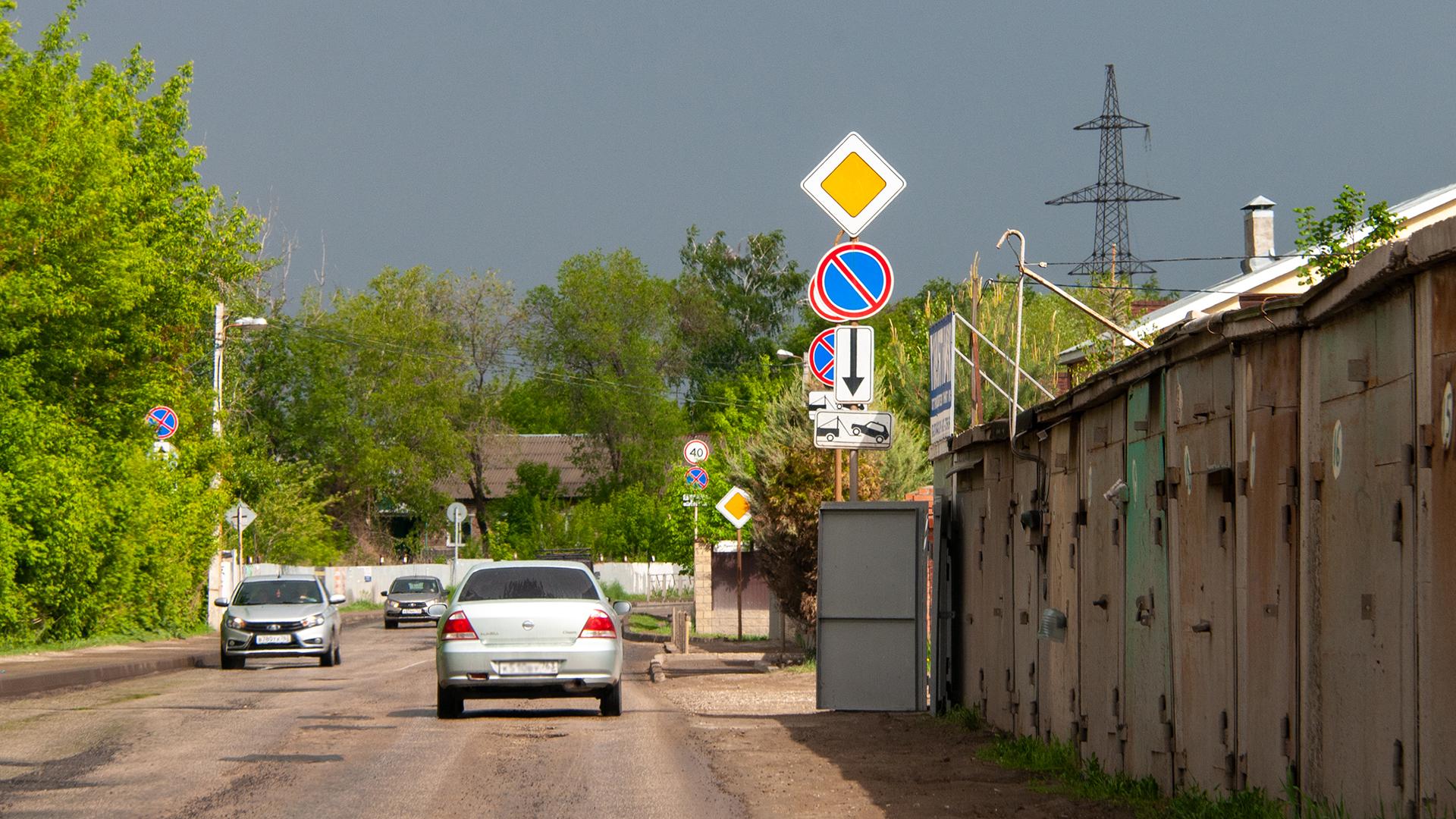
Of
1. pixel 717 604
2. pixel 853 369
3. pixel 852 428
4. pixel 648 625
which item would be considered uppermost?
pixel 853 369

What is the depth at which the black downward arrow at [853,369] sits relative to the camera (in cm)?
1584

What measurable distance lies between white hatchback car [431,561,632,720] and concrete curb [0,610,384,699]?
265 inches

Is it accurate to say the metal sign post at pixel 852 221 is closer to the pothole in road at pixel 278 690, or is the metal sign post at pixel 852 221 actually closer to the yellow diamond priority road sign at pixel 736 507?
the pothole in road at pixel 278 690

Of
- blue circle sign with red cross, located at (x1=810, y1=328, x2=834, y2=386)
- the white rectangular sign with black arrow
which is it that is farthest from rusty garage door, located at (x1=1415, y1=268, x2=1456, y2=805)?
blue circle sign with red cross, located at (x1=810, y1=328, x2=834, y2=386)

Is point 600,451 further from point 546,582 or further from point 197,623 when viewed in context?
point 546,582

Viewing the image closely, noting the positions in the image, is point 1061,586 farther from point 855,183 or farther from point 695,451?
point 695,451

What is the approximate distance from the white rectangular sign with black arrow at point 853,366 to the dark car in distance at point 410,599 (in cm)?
3359

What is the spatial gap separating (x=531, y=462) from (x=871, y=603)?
84038 millimetres

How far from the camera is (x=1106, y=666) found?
413 inches

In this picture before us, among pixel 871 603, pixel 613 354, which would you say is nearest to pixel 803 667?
pixel 871 603

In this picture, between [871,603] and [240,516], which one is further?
[240,516]

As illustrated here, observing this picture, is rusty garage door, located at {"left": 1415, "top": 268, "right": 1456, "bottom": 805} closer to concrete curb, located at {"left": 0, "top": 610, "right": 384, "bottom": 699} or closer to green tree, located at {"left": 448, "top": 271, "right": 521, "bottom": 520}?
concrete curb, located at {"left": 0, "top": 610, "right": 384, "bottom": 699}

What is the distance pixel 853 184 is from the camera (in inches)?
634

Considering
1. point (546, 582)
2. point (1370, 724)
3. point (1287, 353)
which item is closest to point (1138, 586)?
point (1287, 353)
